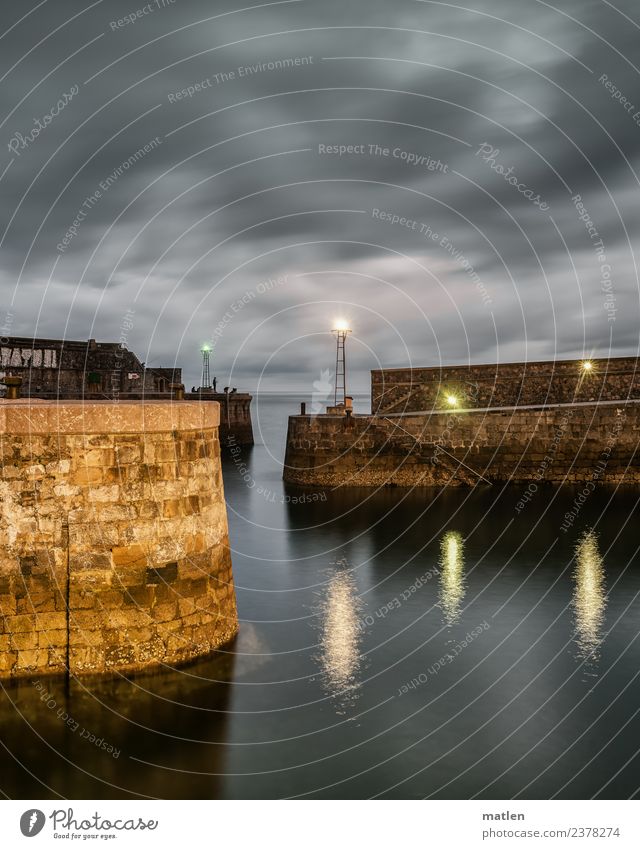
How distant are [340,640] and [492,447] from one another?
1988 cm

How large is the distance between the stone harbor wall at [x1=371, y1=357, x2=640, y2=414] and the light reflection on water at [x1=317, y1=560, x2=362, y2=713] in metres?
20.8

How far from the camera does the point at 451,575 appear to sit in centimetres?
1766

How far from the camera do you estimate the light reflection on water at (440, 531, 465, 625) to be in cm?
1493

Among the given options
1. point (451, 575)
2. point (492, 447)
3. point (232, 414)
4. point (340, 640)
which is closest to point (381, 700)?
point (340, 640)

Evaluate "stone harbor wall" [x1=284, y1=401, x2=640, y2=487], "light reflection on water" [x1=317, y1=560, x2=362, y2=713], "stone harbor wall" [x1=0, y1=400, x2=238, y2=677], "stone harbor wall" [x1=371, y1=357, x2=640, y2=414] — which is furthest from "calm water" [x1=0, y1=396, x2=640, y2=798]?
"stone harbor wall" [x1=371, y1=357, x2=640, y2=414]

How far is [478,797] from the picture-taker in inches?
323

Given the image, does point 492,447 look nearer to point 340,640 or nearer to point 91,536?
point 340,640

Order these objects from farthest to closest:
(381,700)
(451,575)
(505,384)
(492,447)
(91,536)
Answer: (505,384) → (492,447) → (451,575) → (381,700) → (91,536)

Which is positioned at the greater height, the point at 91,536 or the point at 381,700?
the point at 91,536

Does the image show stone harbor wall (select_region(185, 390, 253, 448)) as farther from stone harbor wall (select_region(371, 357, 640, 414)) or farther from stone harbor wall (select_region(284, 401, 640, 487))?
stone harbor wall (select_region(284, 401, 640, 487))

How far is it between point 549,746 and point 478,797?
1.67 m

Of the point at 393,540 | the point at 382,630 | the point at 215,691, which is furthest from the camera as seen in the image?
the point at 393,540

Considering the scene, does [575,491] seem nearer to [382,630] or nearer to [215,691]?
[382,630]

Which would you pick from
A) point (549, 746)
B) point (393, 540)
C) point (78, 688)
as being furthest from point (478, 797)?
point (393, 540)
